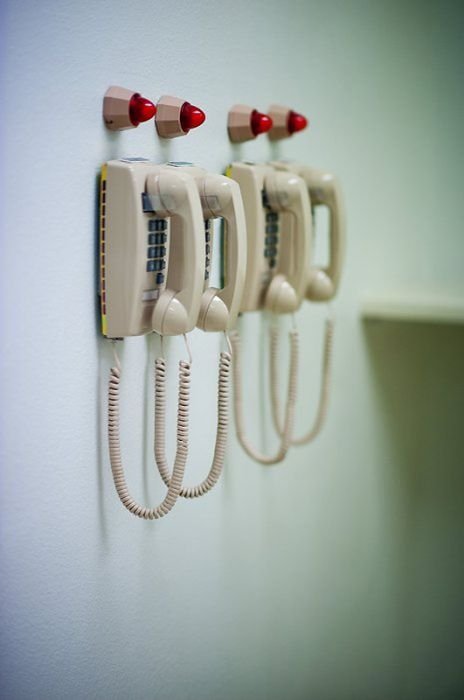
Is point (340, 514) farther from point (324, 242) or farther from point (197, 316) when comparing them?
point (197, 316)

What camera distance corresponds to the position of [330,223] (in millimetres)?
1431

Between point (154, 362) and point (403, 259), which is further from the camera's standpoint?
point (403, 259)

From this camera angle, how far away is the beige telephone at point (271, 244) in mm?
1279

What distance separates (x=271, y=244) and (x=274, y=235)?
0.02 metres

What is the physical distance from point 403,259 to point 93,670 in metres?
1.07

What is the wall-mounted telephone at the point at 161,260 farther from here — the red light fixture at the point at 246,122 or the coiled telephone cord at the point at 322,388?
the coiled telephone cord at the point at 322,388

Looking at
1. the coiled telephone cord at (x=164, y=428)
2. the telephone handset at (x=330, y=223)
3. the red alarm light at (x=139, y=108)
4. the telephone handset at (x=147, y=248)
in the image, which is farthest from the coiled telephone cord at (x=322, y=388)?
the red alarm light at (x=139, y=108)

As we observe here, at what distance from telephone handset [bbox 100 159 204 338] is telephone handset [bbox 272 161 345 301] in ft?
1.18

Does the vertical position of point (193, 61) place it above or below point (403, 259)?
above

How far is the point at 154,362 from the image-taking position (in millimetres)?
1190

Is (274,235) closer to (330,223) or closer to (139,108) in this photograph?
(330,223)

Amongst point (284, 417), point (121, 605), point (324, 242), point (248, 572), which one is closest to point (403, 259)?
point (324, 242)

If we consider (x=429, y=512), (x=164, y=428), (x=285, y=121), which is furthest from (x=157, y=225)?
(x=429, y=512)

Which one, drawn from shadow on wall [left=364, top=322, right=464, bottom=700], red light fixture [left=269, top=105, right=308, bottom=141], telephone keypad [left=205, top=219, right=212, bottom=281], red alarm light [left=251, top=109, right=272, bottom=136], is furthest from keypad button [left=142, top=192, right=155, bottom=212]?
shadow on wall [left=364, top=322, right=464, bottom=700]
